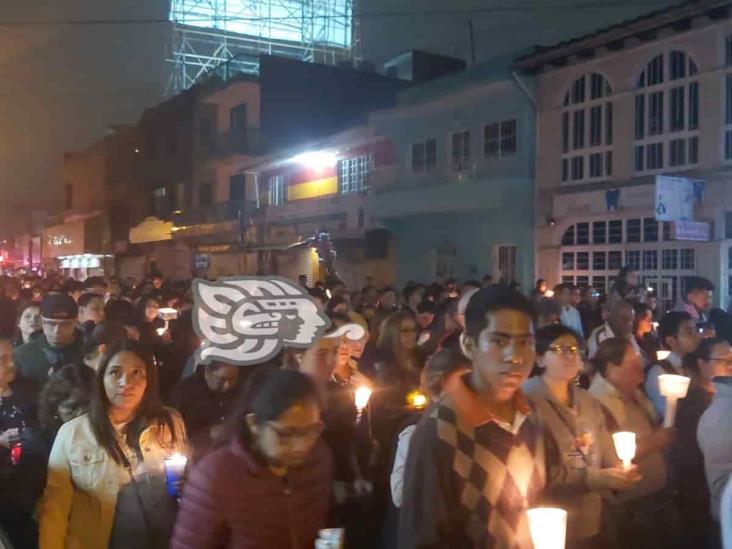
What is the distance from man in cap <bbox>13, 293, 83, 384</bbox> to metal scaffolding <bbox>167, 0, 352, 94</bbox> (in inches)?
1226

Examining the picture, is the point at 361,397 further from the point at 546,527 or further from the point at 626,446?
the point at 546,527

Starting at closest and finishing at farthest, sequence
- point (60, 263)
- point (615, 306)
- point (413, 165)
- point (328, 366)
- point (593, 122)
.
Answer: point (328, 366) < point (615, 306) < point (593, 122) < point (413, 165) < point (60, 263)

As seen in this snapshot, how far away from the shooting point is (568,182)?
750 inches

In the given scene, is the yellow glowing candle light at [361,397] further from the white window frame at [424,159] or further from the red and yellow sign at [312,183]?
the red and yellow sign at [312,183]

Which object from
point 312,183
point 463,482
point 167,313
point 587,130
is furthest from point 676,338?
point 312,183

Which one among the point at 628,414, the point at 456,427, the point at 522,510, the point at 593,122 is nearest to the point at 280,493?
the point at 456,427

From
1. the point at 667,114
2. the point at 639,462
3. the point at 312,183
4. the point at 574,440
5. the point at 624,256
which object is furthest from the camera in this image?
the point at 312,183

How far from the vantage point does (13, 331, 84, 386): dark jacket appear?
554 cm

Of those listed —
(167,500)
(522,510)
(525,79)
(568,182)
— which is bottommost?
(167,500)

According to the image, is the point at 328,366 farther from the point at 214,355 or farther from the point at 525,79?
the point at 525,79

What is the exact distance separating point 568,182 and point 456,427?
17328 millimetres

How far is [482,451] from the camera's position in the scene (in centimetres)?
254

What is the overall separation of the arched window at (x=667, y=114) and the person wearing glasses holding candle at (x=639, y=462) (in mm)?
12786

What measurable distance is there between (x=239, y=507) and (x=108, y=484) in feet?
4.26
